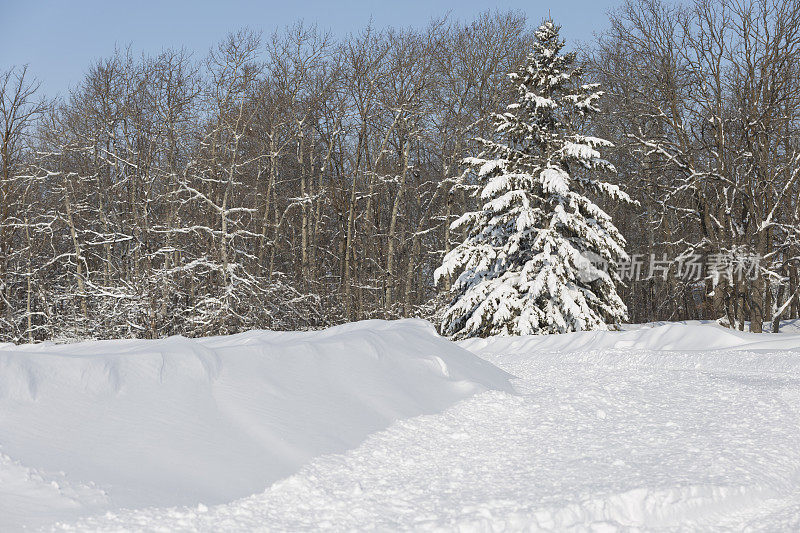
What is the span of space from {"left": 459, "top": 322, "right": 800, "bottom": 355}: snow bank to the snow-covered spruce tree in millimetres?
1911

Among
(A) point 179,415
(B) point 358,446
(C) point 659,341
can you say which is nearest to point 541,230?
(C) point 659,341

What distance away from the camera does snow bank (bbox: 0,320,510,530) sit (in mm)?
3994

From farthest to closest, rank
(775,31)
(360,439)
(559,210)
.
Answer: (775,31), (559,210), (360,439)

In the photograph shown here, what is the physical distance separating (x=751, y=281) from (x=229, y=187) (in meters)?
15.9

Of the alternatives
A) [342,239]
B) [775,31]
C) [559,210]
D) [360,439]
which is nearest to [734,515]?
[360,439]

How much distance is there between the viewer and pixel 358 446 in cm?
534

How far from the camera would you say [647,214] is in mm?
27672

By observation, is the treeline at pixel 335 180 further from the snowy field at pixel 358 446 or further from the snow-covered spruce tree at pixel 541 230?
the snowy field at pixel 358 446

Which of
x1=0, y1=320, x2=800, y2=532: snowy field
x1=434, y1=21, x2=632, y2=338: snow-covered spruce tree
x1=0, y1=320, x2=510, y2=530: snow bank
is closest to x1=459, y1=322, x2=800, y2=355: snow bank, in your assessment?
x1=434, y1=21, x2=632, y2=338: snow-covered spruce tree

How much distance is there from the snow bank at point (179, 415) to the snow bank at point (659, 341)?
5690 millimetres

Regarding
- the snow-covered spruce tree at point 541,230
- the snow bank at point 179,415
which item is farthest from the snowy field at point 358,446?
the snow-covered spruce tree at point 541,230

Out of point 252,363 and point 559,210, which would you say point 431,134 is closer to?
point 559,210

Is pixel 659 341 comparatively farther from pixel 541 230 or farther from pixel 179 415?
pixel 179 415

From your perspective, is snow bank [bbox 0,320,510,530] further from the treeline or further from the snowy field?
the treeline
